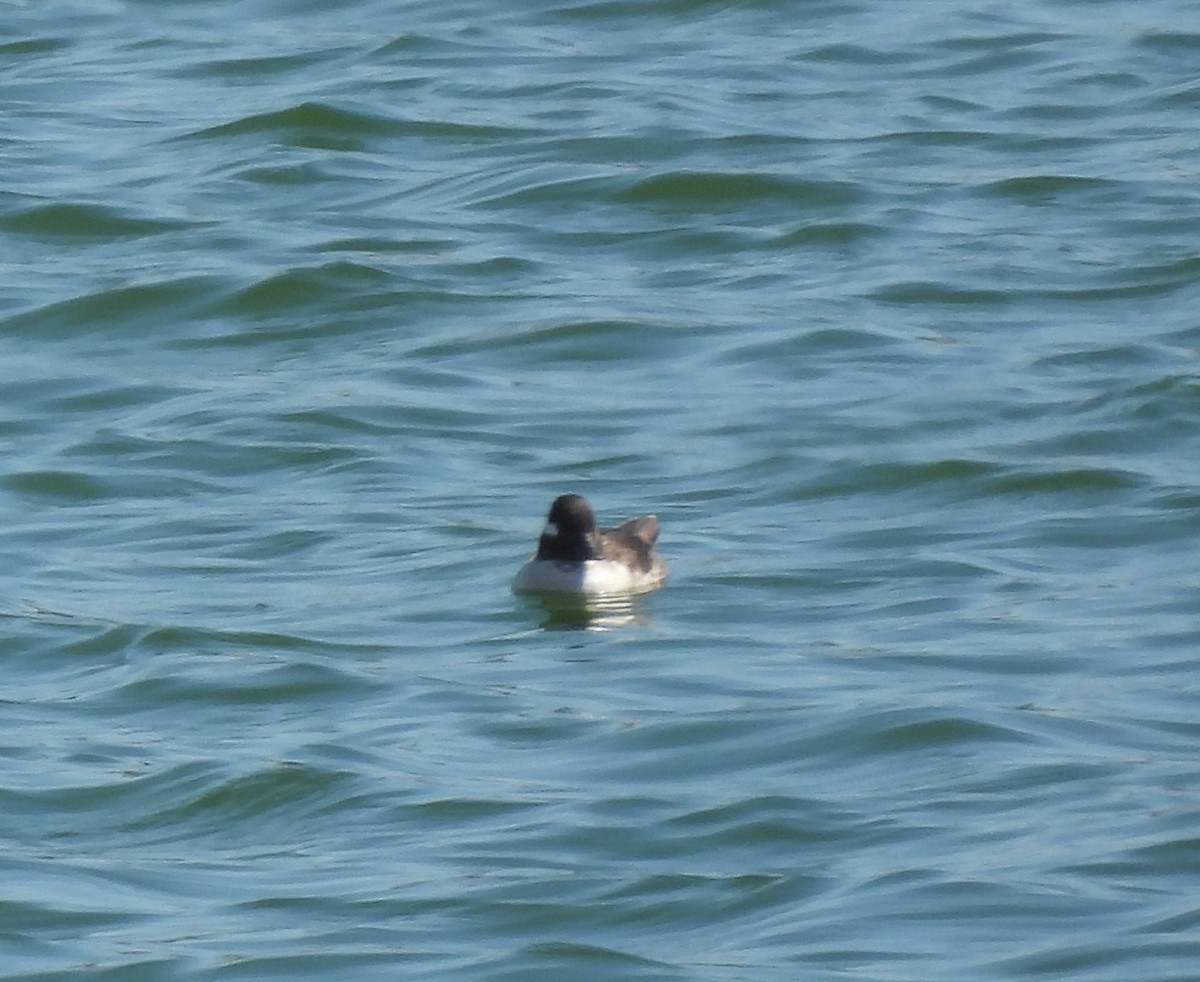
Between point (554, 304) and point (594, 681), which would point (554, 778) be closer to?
point (594, 681)

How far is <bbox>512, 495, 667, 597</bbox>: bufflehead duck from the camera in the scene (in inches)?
473

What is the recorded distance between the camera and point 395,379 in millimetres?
15180

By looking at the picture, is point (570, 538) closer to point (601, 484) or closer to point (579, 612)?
point (579, 612)

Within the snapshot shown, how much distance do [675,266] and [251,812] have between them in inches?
322

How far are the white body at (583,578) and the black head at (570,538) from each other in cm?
5

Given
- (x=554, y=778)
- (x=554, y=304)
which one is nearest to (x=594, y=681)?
(x=554, y=778)

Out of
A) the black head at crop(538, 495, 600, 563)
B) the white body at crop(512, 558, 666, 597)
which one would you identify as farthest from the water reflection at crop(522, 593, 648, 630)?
the black head at crop(538, 495, 600, 563)

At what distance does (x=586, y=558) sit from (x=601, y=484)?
1842 millimetres

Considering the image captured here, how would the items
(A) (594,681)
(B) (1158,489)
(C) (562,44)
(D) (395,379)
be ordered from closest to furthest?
→ (A) (594,681), (B) (1158,489), (D) (395,379), (C) (562,44)

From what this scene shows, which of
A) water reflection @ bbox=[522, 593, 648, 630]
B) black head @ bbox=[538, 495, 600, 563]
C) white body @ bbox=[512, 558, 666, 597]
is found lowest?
water reflection @ bbox=[522, 593, 648, 630]

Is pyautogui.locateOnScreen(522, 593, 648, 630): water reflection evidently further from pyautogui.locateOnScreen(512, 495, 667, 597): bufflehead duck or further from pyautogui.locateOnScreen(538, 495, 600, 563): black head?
pyautogui.locateOnScreen(538, 495, 600, 563): black head

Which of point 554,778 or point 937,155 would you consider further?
point 937,155

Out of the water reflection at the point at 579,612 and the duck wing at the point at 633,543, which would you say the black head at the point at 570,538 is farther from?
the water reflection at the point at 579,612

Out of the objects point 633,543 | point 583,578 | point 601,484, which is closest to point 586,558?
point 583,578
